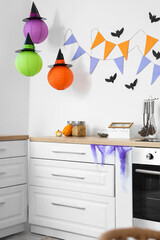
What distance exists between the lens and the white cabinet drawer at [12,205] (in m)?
2.69

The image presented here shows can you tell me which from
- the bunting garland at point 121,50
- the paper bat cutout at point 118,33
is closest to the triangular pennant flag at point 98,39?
the bunting garland at point 121,50

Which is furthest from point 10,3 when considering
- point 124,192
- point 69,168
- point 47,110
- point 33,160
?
point 124,192

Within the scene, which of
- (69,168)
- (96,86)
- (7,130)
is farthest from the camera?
(7,130)

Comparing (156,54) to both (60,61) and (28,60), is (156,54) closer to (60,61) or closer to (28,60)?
(60,61)

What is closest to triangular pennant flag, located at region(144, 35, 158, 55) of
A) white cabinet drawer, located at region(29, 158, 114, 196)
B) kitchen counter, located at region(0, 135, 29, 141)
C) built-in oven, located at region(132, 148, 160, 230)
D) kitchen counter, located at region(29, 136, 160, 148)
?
kitchen counter, located at region(29, 136, 160, 148)

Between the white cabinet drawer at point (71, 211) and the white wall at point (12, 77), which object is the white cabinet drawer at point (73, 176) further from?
the white wall at point (12, 77)

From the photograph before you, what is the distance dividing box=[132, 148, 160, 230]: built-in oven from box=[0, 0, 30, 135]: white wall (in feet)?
5.15

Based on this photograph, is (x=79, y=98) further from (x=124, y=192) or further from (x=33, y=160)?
(x=124, y=192)

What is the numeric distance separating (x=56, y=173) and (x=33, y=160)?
11.2 inches

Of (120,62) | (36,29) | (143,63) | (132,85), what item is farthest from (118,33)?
(36,29)

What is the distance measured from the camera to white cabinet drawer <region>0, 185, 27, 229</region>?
2691mm

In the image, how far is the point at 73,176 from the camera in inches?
102

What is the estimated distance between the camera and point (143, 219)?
227cm

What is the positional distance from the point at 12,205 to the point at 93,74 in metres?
1.41
